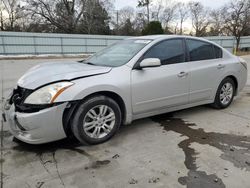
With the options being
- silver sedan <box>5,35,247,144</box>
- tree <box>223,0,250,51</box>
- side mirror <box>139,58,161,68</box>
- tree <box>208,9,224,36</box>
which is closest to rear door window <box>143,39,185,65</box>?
silver sedan <box>5,35,247,144</box>

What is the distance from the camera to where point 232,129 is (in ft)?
11.7

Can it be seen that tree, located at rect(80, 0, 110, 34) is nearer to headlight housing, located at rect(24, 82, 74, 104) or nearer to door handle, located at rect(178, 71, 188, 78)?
door handle, located at rect(178, 71, 188, 78)

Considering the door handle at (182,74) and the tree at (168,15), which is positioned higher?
the tree at (168,15)

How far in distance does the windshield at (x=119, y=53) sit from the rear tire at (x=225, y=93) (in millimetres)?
1844

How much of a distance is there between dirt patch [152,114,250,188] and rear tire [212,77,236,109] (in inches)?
39.6

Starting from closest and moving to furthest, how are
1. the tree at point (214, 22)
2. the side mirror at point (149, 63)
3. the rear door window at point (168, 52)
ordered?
the side mirror at point (149, 63), the rear door window at point (168, 52), the tree at point (214, 22)

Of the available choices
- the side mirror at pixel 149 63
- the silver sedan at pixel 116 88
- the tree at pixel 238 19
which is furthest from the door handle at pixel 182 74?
the tree at pixel 238 19

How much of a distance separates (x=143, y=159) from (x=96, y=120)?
0.81 m

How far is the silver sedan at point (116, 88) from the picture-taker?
2.71 metres

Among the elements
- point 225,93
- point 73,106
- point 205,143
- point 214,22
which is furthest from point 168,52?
point 214,22

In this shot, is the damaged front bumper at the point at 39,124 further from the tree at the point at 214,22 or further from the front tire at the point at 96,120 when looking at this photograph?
the tree at the point at 214,22

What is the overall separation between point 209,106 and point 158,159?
2488mm

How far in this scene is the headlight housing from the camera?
8.71 feet

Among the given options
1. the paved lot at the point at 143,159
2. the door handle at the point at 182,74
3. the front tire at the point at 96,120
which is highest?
the door handle at the point at 182,74
